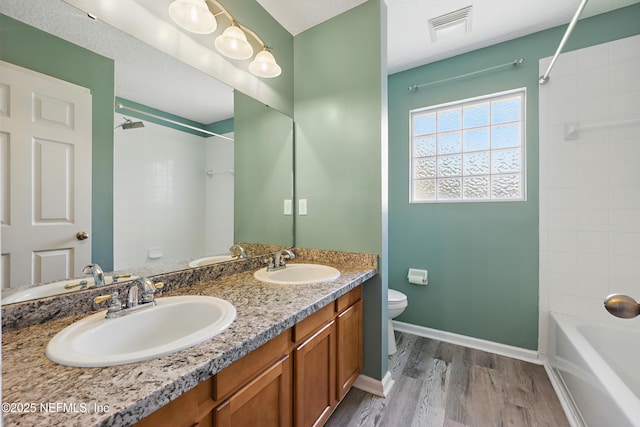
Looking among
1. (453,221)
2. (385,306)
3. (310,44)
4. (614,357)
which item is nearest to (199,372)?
(385,306)

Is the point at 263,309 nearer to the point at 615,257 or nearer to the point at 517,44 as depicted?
the point at 615,257

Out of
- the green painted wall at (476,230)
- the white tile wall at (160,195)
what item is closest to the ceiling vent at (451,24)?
the green painted wall at (476,230)

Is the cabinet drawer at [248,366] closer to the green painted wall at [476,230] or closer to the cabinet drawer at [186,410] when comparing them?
the cabinet drawer at [186,410]

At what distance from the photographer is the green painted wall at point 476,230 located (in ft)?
6.62

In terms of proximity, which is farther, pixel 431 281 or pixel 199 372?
pixel 431 281

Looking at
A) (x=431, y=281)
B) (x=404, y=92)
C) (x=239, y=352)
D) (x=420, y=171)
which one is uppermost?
(x=404, y=92)

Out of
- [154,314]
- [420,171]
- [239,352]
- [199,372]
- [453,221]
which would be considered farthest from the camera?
[420,171]

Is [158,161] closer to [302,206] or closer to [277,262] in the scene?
[277,262]

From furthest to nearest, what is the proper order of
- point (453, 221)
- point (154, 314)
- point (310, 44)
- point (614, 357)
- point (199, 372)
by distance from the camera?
1. point (453, 221)
2. point (310, 44)
3. point (614, 357)
4. point (154, 314)
5. point (199, 372)

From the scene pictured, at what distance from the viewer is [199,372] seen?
0.65 m

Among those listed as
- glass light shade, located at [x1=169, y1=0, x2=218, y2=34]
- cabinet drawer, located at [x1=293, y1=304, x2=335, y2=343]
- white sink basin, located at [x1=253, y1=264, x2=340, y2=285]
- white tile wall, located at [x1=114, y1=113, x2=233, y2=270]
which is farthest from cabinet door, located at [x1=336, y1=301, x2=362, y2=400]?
glass light shade, located at [x1=169, y1=0, x2=218, y2=34]

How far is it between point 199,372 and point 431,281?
86.6 inches

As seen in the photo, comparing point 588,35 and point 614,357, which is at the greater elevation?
point 588,35

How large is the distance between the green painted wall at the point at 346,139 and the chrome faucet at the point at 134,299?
1.08 metres
